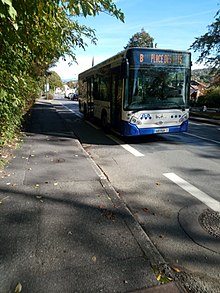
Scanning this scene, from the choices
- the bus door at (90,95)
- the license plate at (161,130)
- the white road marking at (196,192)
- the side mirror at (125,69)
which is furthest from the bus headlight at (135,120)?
the bus door at (90,95)

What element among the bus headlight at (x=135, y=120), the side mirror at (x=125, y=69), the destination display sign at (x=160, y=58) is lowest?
the bus headlight at (x=135, y=120)

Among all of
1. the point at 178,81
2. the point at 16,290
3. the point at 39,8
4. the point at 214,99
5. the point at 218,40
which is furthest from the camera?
the point at 214,99

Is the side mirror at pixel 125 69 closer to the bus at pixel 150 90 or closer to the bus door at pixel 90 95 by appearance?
the bus at pixel 150 90

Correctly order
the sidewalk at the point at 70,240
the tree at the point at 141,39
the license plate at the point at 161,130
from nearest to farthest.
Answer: the sidewalk at the point at 70,240
the license plate at the point at 161,130
the tree at the point at 141,39

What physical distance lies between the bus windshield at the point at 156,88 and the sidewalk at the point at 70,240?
13.1ft

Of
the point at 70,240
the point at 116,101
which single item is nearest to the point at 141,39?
the point at 116,101

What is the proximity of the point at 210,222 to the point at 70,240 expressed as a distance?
81.6 inches

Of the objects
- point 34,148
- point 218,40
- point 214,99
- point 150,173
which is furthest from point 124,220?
point 214,99

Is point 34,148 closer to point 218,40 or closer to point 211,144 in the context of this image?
point 211,144

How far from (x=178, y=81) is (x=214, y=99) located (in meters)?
30.7

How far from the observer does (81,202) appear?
4027 millimetres

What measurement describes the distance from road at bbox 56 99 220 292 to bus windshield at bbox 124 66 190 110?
146 cm

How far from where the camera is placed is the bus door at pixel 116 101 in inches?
344

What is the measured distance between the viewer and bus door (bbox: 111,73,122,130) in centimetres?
873
